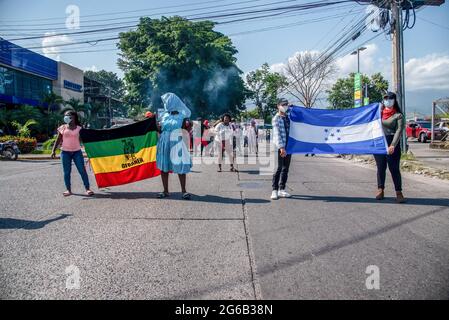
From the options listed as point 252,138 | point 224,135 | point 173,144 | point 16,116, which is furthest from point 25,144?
point 173,144

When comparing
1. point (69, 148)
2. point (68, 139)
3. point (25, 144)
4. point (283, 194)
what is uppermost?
point (25, 144)

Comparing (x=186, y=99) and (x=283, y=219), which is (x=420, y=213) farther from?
(x=186, y=99)

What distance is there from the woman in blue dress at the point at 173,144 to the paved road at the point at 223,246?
60 cm

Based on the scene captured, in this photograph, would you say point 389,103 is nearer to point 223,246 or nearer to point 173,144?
point 173,144

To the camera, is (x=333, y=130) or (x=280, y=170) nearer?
(x=280, y=170)

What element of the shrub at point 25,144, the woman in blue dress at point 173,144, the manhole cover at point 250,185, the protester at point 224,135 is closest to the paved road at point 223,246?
the woman in blue dress at point 173,144

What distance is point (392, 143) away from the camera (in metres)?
6.57

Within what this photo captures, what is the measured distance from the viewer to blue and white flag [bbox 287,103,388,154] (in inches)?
293

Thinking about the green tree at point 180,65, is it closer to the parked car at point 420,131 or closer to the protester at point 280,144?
the parked car at point 420,131

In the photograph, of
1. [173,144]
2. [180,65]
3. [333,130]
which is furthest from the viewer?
[180,65]

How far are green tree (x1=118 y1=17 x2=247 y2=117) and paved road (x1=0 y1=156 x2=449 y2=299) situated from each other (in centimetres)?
2894

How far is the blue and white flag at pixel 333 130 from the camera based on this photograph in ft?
24.4

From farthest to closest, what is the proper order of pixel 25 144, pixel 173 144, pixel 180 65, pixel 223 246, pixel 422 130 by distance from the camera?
pixel 180 65, pixel 422 130, pixel 25 144, pixel 173 144, pixel 223 246

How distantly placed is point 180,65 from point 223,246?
3212cm
